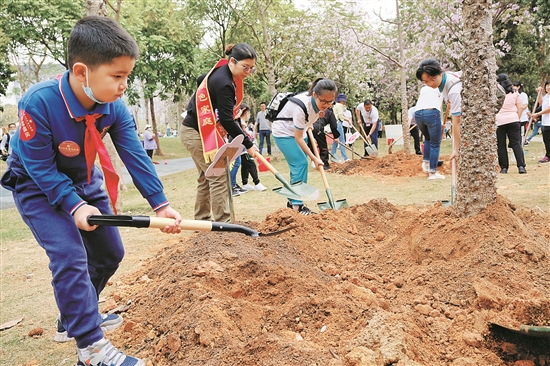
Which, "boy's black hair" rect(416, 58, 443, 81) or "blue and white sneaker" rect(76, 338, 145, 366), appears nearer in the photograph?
"blue and white sneaker" rect(76, 338, 145, 366)

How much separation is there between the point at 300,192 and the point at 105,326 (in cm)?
294

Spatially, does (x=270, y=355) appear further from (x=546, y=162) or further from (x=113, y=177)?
(x=546, y=162)

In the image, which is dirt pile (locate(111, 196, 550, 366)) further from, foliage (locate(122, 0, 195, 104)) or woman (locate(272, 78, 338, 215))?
foliage (locate(122, 0, 195, 104))

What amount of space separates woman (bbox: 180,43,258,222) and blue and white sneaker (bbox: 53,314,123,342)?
2.13m

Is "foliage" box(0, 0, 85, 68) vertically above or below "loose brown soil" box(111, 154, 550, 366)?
above

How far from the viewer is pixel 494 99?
365 centimetres

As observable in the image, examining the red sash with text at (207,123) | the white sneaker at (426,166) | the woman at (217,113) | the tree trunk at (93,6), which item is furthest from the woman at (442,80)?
the tree trunk at (93,6)

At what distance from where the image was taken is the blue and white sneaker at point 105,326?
3.09 meters

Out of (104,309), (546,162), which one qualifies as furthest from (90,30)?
(546,162)

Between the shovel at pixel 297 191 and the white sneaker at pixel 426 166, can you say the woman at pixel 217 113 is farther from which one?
the white sneaker at pixel 426 166

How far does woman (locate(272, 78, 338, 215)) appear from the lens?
586 centimetres

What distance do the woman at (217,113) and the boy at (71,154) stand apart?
2.37m

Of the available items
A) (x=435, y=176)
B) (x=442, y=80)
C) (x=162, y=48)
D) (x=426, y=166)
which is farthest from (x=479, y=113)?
(x=162, y=48)

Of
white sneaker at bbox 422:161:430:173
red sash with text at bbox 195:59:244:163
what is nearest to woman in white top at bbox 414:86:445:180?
white sneaker at bbox 422:161:430:173
